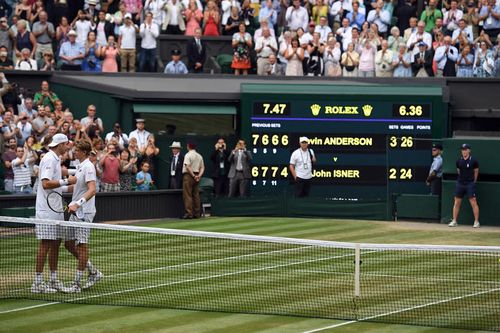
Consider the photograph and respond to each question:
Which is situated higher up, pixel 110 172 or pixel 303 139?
pixel 303 139

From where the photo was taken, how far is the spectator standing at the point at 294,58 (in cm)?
3186

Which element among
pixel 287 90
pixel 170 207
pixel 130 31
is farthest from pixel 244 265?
pixel 130 31

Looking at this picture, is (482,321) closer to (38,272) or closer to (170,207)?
(38,272)

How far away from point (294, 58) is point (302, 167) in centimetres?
421

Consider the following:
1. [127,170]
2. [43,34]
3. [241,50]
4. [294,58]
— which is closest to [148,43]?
[241,50]

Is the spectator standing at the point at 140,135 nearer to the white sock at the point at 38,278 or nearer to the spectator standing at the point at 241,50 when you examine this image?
the spectator standing at the point at 241,50

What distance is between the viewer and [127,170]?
91.8ft

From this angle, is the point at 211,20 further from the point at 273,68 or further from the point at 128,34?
the point at 128,34

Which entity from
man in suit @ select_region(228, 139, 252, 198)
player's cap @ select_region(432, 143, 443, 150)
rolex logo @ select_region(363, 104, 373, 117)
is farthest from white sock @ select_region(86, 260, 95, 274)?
rolex logo @ select_region(363, 104, 373, 117)

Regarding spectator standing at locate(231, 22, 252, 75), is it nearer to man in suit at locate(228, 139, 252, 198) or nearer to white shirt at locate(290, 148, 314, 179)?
man in suit at locate(228, 139, 252, 198)

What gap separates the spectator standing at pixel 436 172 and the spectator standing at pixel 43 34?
33.9 feet

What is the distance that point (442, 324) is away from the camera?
14.5 meters

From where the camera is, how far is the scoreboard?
2919 centimetres

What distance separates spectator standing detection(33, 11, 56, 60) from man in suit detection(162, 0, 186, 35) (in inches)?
119
